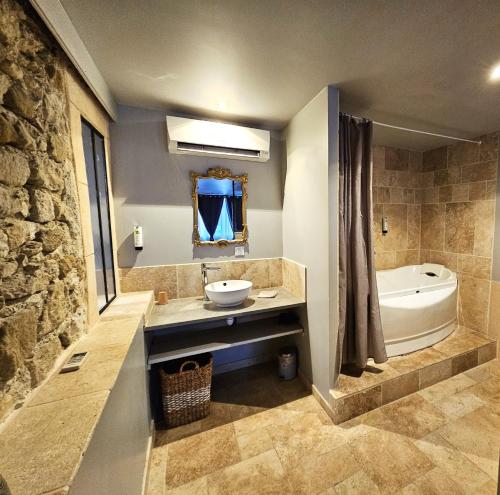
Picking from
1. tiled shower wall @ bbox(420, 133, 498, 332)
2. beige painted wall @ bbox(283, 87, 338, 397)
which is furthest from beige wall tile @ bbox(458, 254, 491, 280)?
beige painted wall @ bbox(283, 87, 338, 397)

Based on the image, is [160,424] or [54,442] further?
[160,424]

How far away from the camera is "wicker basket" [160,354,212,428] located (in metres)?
1.69

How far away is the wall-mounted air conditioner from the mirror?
0.59 ft

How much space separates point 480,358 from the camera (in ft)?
7.41

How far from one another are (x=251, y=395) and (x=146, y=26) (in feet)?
8.39

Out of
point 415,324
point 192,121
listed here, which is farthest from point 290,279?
point 192,121

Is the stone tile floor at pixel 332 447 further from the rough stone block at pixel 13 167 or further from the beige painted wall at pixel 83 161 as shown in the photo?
the rough stone block at pixel 13 167

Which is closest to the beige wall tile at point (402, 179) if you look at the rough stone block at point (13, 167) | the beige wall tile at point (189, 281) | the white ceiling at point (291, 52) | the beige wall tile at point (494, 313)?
the white ceiling at point (291, 52)

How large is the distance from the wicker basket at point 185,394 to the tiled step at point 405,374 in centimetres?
97

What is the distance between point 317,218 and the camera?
1739 mm

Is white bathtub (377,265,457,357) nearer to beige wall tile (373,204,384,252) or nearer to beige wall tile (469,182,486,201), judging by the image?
beige wall tile (373,204,384,252)

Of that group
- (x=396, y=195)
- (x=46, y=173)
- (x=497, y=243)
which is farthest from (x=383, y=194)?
(x=46, y=173)

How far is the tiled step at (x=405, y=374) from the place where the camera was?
67.4 inches

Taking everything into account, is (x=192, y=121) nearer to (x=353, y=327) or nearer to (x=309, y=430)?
(x=353, y=327)
